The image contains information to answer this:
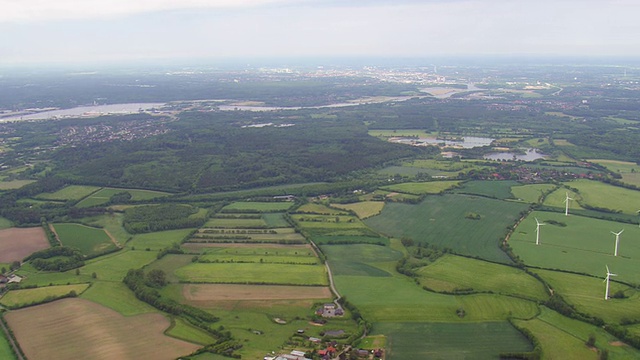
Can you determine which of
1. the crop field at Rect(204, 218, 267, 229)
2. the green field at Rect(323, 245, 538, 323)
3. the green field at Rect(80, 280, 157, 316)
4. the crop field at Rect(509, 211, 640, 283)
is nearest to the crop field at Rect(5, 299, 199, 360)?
the green field at Rect(80, 280, 157, 316)

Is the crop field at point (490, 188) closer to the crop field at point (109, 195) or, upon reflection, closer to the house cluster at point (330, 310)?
the house cluster at point (330, 310)

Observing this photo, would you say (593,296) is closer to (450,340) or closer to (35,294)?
(450,340)

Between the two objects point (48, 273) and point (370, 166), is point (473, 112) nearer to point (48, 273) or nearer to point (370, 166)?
point (370, 166)

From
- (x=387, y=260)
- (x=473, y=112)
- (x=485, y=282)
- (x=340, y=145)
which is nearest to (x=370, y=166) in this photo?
(x=340, y=145)

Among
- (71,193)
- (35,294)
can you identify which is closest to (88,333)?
(35,294)

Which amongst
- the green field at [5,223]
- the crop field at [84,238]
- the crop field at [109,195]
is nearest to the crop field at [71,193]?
the crop field at [109,195]
